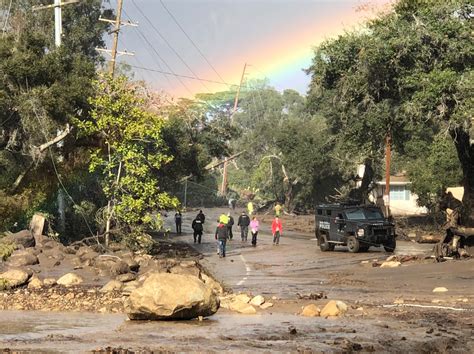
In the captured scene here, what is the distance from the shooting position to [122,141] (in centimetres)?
2758

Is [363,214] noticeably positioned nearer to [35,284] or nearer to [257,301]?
[35,284]

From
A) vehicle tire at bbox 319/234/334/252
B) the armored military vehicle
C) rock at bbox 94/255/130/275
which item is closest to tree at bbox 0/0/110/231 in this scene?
rock at bbox 94/255/130/275

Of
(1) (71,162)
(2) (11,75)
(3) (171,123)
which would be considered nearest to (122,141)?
(1) (71,162)

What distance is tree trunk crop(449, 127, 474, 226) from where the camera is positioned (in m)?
28.4

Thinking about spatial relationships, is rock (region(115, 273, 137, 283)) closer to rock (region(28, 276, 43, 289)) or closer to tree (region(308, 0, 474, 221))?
rock (region(28, 276, 43, 289))

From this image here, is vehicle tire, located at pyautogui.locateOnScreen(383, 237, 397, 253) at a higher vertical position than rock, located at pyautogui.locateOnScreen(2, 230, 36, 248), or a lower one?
lower

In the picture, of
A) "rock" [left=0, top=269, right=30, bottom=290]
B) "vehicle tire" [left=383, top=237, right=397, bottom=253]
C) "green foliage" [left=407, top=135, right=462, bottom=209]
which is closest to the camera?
"rock" [left=0, top=269, right=30, bottom=290]

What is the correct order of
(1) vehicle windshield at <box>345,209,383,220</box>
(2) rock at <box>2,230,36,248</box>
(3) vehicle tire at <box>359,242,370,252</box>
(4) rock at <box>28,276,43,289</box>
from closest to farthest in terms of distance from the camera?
1. (4) rock at <box>28,276,43,289</box>
2. (2) rock at <box>2,230,36,248</box>
3. (3) vehicle tire at <box>359,242,370,252</box>
4. (1) vehicle windshield at <box>345,209,383,220</box>

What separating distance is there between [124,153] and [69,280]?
827cm

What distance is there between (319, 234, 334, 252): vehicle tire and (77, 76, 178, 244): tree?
842cm

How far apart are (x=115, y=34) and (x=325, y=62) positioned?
12.3m

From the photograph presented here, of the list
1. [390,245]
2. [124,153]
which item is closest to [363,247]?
[390,245]

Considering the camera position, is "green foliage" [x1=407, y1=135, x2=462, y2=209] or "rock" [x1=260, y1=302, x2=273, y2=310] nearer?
"rock" [x1=260, y1=302, x2=273, y2=310]

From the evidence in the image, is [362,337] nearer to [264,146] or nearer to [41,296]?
[41,296]
